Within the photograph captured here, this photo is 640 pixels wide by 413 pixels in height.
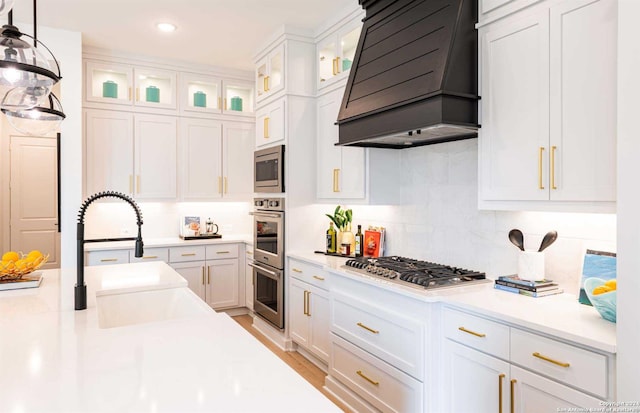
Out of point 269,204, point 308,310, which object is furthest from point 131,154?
point 308,310

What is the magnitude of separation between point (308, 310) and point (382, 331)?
110cm

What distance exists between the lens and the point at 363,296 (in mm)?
2611

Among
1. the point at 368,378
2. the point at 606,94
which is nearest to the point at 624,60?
the point at 606,94

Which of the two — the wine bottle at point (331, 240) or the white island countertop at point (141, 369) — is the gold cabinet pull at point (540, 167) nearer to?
the white island countertop at point (141, 369)

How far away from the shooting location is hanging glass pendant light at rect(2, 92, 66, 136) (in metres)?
2.16

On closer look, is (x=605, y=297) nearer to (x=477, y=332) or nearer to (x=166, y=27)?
(x=477, y=332)

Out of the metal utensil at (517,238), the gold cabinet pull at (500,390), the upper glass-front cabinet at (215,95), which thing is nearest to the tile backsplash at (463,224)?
the metal utensil at (517,238)

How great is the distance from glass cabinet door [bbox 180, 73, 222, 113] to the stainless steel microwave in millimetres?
1183

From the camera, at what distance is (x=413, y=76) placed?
2318 mm

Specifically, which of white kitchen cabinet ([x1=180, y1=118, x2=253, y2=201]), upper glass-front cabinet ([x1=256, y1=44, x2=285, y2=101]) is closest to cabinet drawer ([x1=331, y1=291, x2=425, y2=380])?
upper glass-front cabinet ([x1=256, y1=44, x2=285, y2=101])

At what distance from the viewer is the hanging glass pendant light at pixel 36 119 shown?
216 centimetres

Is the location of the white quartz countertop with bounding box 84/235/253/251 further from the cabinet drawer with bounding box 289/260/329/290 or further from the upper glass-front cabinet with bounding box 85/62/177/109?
the upper glass-front cabinet with bounding box 85/62/177/109

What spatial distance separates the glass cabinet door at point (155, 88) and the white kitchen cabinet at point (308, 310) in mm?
2421

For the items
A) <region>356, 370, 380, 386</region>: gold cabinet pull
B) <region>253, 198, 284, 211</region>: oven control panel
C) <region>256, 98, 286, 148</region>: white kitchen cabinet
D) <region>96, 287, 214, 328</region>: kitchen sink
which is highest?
<region>256, 98, 286, 148</region>: white kitchen cabinet
